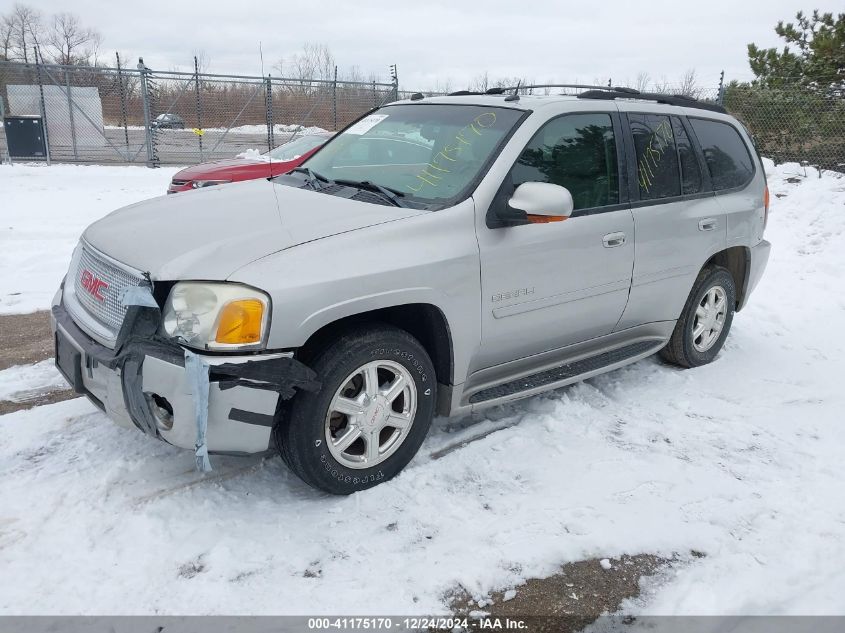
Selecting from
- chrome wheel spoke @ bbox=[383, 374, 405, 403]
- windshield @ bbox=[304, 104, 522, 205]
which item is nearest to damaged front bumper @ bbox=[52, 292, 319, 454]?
chrome wheel spoke @ bbox=[383, 374, 405, 403]

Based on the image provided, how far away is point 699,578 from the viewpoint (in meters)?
2.79

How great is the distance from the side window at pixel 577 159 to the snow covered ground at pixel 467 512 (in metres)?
1.34

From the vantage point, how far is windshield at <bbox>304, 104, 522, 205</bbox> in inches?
141

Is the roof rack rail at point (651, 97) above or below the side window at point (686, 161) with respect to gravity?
above

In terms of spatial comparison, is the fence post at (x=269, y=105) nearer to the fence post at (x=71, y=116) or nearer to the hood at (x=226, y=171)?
the fence post at (x=71, y=116)

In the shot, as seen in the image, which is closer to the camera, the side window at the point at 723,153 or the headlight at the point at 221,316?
the headlight at the point at 221,316

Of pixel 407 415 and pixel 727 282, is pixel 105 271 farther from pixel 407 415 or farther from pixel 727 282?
pixel 727 282

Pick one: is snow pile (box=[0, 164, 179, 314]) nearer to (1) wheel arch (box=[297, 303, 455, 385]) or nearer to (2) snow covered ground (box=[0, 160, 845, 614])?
(2) snow covered ground (box=[0, 160, 845, 614])

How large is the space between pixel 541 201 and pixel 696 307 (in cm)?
216

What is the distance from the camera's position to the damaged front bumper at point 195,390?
2.71 m

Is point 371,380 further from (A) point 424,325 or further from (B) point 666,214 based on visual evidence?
(B) point 666,214

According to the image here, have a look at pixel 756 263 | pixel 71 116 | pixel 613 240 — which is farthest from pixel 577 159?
pixel 71 116

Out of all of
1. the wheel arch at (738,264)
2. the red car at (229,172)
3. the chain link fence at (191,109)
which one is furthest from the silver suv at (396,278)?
the chain link fence at (191,109)

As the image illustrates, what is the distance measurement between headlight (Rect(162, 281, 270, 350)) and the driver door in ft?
3.91
